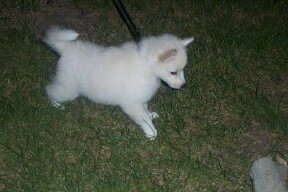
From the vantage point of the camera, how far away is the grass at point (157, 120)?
3916 millimetres

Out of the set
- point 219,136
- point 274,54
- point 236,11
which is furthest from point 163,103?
point 236,11

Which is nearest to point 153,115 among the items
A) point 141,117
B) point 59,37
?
point 141,117

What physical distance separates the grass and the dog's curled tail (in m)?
0.74

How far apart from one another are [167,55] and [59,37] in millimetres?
1012

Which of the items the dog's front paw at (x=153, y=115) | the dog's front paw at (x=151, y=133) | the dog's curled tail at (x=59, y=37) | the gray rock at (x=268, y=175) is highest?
the dog's curled tail at (x=59, y=37)

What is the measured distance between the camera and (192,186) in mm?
3889

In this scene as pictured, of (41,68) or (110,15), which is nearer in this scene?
(41,68)

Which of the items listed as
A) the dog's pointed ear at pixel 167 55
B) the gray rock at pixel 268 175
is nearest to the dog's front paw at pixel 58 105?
the dog's pointed ear at pixel 167 55

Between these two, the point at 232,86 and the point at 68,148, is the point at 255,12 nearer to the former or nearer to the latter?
the point at 232,86

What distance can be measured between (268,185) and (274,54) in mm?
2535

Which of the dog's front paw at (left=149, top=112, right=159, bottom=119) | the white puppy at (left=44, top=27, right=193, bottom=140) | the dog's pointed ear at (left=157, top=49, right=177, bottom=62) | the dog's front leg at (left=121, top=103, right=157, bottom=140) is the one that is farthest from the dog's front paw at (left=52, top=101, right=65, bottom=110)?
the dog's pointed ear at (left=157, top=49, right=177, bottom=62)

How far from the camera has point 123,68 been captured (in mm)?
3939

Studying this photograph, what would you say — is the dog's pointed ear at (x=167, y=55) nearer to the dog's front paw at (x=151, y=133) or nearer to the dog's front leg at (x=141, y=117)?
the dog's front leg at (x=141, y=117)

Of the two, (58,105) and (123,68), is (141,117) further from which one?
(58,105)
